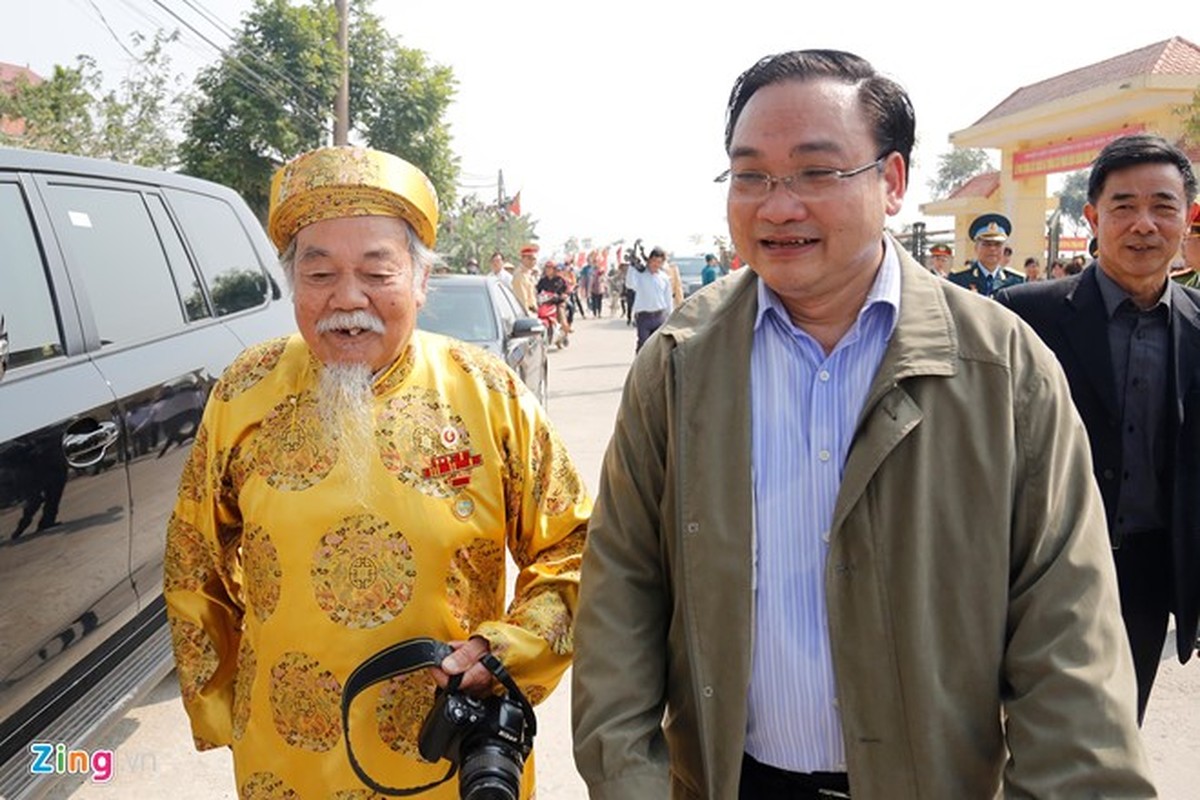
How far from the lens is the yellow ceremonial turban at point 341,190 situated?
6.00ft

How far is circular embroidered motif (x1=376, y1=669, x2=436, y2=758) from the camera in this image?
1.81 meters

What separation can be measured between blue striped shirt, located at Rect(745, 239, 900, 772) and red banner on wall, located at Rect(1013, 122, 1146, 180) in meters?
19.3

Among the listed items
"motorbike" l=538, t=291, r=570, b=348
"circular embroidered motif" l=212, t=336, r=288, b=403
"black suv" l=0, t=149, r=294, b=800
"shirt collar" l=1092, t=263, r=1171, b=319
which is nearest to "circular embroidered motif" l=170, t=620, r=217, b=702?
"circular embroidered motif" l=212, t=336, r=288, b=403

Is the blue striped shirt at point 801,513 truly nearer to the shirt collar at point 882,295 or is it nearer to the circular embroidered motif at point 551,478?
the shirt collar at point 882,295

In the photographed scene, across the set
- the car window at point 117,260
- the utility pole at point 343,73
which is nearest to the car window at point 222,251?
the car window at point 117,260

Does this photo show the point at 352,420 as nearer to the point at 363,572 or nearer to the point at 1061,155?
the point at 363,572

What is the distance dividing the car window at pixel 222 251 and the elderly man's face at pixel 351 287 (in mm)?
2446

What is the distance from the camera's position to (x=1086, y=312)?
285 cm

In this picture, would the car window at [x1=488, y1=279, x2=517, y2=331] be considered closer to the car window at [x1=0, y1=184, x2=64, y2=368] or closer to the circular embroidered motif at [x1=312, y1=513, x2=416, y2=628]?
the car window at [x1=0, y1=184, x2=64, y2=368]

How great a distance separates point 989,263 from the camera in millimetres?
7195

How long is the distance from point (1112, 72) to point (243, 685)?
76.5 feet

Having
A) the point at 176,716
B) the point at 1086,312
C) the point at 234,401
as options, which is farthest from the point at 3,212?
the point at 1086,312

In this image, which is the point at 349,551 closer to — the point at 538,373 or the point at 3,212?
the point at 3,212

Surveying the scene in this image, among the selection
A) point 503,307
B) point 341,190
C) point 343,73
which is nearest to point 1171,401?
point 341,190
